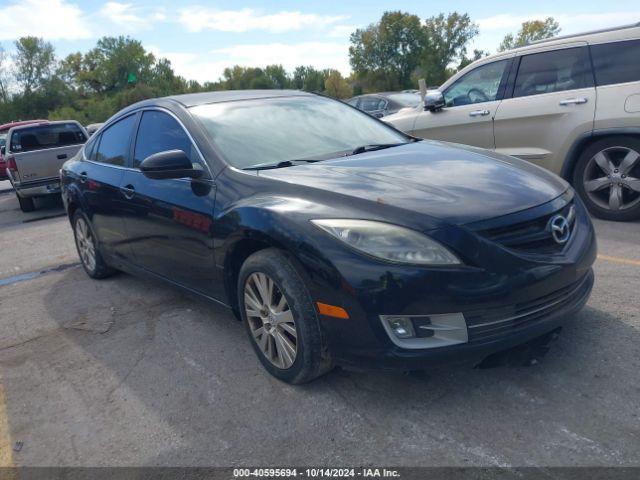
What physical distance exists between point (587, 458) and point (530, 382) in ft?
2.03

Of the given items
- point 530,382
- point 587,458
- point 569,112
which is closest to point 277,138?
point 530,382

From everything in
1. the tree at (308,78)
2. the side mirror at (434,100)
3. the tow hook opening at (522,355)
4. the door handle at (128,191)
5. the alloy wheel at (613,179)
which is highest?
the tree at (308,78)

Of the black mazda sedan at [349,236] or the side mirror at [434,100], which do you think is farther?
the side mirror at [434,100]

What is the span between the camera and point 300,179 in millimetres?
3205

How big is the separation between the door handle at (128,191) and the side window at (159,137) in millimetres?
183

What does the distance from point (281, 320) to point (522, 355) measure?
3.94 feet

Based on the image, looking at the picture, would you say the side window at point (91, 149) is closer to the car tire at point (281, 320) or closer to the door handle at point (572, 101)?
the car tire at point (281, 320)

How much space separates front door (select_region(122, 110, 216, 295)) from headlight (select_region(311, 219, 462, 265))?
1.06 meters

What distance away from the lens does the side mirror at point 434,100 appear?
6730mm

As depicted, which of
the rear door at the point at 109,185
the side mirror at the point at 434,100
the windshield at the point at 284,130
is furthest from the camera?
the side mirror at the point at 434,100

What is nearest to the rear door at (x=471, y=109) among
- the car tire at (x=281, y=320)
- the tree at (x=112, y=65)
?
the car tire at (x=281, y=320)

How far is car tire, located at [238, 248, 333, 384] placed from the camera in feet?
9.47

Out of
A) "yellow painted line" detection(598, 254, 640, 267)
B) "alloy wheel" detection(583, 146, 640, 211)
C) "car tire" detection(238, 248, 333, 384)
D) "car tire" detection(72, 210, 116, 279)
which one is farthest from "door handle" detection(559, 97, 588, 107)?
"car tire" detection(72, 210, 116, 279)

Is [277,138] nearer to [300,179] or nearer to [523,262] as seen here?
[300,179]
